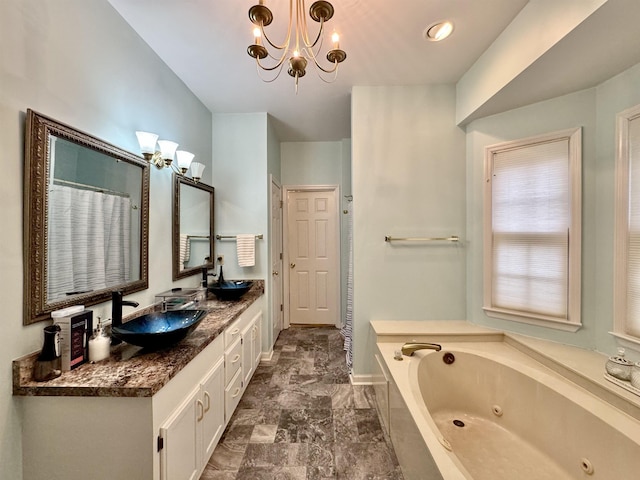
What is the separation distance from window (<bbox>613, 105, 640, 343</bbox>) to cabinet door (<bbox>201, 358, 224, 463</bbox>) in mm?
2460

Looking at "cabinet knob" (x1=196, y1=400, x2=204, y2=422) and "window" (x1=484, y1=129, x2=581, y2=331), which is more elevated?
"window" (x1=484, y1=129, x2=581, y2=331)

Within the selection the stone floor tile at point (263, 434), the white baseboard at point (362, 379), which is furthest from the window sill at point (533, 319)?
the stone floor tile at point (263, 434)

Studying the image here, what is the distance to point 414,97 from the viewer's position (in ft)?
7.59

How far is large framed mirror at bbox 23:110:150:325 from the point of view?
41.8 inches

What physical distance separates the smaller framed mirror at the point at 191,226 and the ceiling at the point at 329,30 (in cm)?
89

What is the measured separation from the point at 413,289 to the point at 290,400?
4.66 ft

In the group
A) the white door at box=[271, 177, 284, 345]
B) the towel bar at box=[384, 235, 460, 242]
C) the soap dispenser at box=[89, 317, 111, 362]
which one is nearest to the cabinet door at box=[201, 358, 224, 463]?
the soap dispenser at box=[89, 317, 111, 362]

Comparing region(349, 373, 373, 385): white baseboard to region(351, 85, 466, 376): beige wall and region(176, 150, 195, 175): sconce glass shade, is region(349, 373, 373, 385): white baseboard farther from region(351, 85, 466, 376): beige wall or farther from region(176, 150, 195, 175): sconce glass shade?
region(176, 150, 195, 175): sconce glass shade

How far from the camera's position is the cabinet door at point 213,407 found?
1410mm

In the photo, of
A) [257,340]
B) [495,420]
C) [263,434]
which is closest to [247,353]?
[257,340]

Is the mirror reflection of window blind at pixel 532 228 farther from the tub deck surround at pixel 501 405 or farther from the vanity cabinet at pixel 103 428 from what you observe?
the vanity cabinet at pixel 103 428

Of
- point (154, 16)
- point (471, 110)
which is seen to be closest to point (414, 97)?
point (471, 110)

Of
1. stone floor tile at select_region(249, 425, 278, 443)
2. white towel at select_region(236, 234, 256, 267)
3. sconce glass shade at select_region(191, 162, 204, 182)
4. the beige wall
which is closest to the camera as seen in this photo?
stone floor tile at select_region(249, 425, 278, 443)

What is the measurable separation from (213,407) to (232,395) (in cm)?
33
